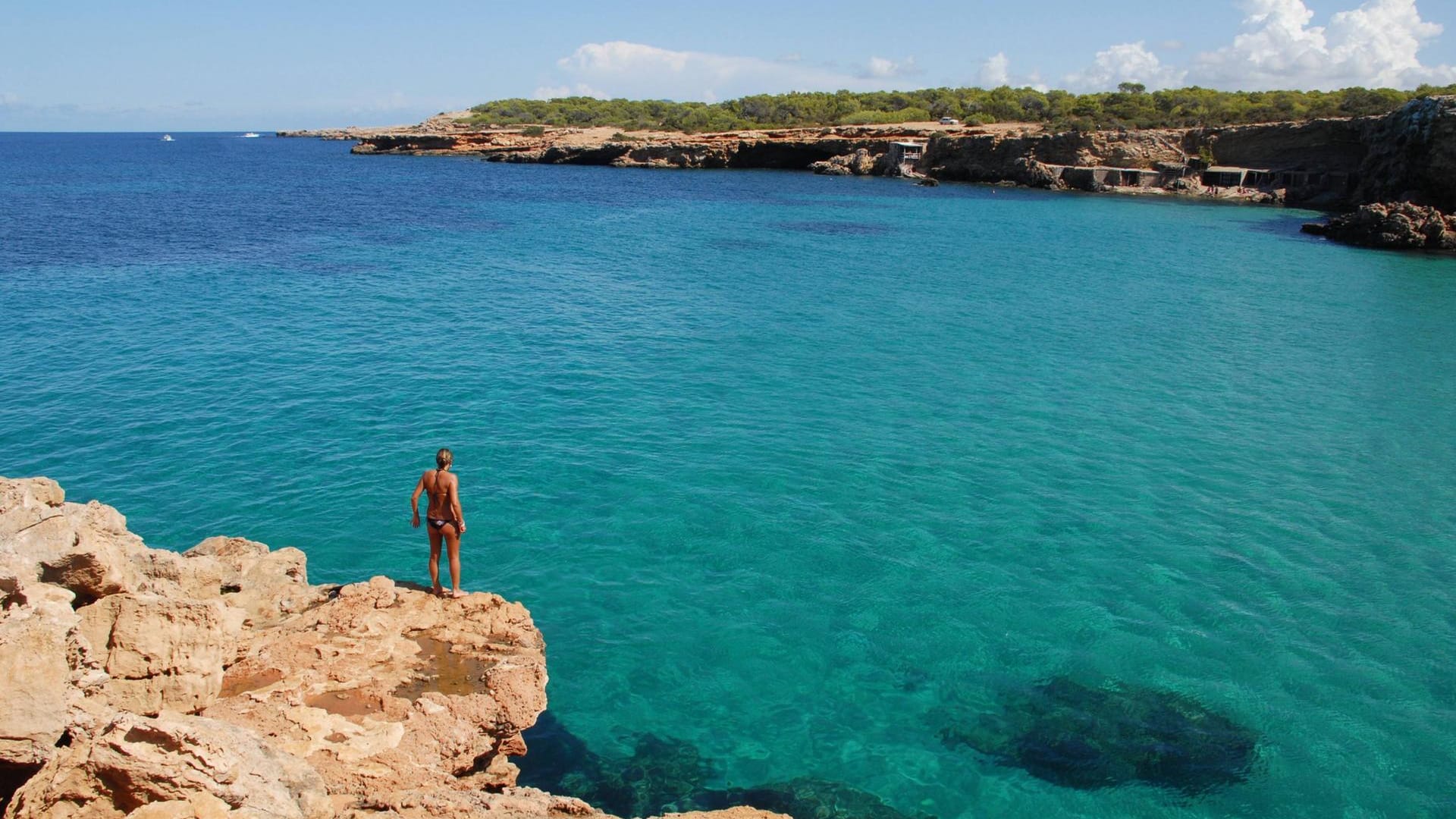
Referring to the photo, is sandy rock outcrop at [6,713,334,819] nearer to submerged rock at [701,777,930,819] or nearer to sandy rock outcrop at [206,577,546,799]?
sandy rock outcrop at [206,577,546,799]

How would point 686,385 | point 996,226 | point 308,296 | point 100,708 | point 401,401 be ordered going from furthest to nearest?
point 996,226
point 308,296
point 686,385
point 401,401
point 100,708

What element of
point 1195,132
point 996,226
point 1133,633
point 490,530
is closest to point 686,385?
point 490,530

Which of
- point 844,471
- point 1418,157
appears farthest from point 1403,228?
point 844,471

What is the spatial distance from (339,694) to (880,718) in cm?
680

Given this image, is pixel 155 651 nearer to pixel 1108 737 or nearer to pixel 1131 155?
pixel 1108 737

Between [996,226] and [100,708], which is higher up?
[996,226]

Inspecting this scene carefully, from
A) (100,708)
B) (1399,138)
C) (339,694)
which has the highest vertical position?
(1399,138)

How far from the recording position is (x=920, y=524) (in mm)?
17328

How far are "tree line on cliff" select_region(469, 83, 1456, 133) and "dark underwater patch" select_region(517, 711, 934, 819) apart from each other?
9848 centimetres

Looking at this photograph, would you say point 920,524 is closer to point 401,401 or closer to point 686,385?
point 686,385

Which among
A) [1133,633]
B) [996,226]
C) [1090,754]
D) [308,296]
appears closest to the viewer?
[1090,754]

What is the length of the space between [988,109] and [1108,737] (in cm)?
13530

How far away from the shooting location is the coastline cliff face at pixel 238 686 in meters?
6.67

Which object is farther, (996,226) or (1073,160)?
(1073,160)
